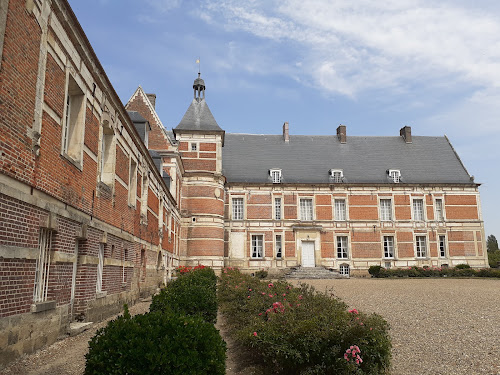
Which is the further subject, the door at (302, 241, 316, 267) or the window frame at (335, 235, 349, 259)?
the window frame at (335, 235, 349, 259)

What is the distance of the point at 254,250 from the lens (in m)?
30.6

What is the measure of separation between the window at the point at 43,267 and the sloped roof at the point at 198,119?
22.1m

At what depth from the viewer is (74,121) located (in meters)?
7.95

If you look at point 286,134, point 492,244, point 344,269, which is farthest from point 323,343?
point 492,244

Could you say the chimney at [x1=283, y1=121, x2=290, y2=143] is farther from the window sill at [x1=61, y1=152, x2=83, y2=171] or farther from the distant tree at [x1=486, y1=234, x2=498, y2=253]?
the distant tree at [x1=486, y1=234, x2=498, y2=253]

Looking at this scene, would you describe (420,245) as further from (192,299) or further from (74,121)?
(74,121)

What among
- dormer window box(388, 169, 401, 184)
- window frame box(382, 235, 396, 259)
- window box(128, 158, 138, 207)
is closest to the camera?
window box(128, 158, 138, 207)

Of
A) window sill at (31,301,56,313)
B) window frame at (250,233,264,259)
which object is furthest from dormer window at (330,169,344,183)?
window sill at (31,301,56,313)

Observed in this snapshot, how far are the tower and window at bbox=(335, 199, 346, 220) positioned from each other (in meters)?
8.81

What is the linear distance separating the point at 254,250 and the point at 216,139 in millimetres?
8669

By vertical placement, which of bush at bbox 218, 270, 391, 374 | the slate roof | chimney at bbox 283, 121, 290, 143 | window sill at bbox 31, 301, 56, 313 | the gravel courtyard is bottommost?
the gravel courtyard

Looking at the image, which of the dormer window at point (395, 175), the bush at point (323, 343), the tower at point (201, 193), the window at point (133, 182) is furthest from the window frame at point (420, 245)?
the bush at point (323, 343)

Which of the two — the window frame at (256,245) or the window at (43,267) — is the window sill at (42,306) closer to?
the window at (43,267)

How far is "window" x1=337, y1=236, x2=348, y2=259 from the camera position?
30.7 metres
